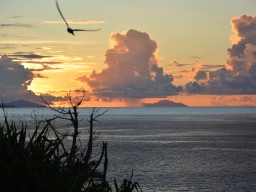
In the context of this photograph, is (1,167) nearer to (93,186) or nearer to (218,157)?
(93,186)

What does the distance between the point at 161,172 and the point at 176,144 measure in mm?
57645

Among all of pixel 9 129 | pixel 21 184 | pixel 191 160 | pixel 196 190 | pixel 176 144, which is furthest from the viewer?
pixel 176 144

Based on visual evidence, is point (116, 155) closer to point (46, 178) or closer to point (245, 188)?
point (245, 188)

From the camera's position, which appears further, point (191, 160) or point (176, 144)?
point (176, 144)

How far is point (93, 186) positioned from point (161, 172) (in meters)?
70.8

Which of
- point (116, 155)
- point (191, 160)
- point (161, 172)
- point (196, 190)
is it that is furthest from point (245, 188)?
point (116, 155)

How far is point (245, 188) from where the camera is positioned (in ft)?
217

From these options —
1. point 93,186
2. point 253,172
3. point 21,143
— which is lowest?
point 253,172

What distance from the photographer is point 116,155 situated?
103 metres

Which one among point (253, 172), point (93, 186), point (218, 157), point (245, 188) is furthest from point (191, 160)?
point (93, 186)

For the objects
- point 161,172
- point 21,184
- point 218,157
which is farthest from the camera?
point 218,157

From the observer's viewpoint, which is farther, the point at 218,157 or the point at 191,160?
the point at 218,157

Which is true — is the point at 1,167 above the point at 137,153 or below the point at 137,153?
above

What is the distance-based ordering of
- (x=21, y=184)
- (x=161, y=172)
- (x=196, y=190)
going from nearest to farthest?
(x=21, y=184), (x=196, y=190), (x=161, y=172)
